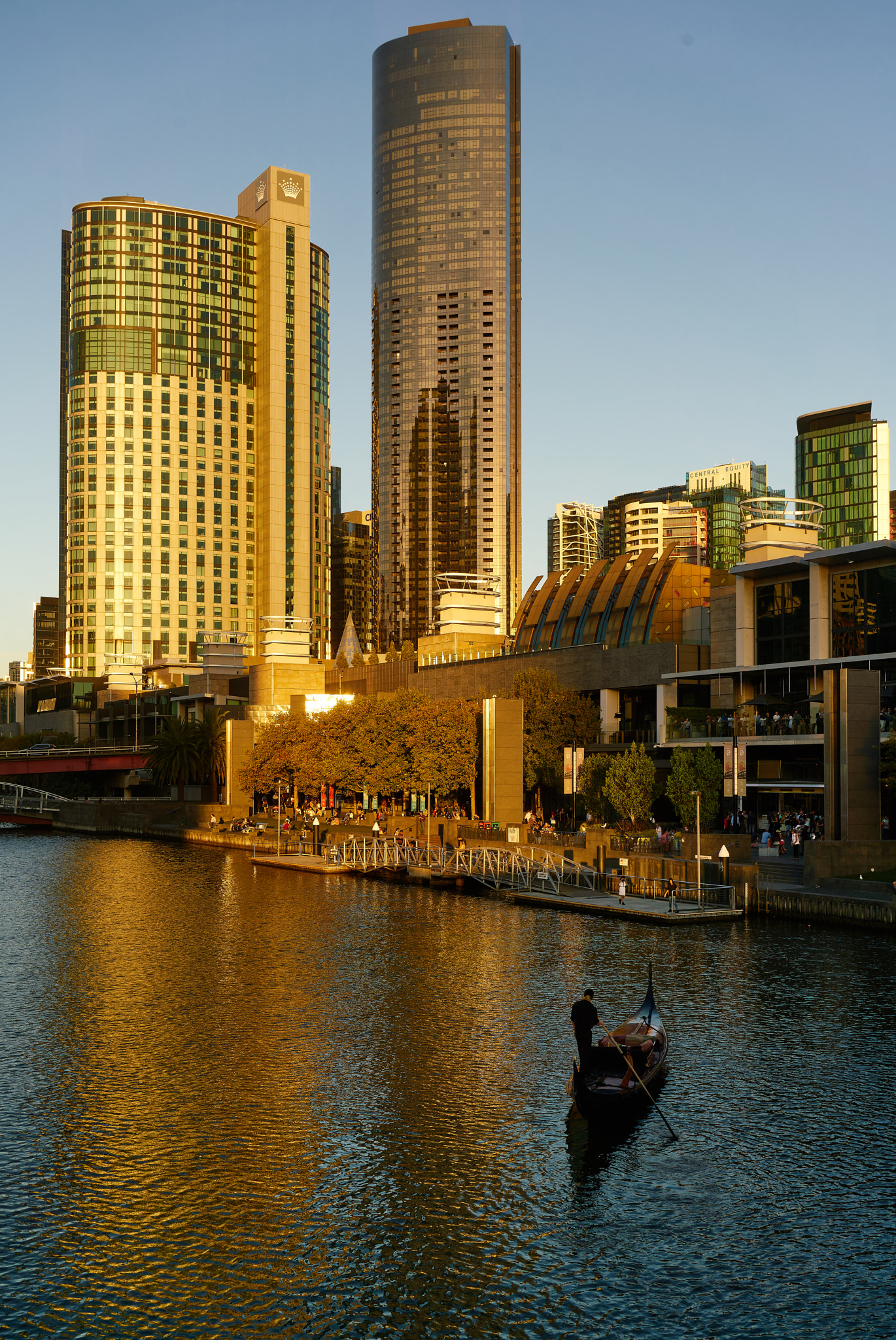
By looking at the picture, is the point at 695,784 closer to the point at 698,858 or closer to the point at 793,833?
the point at 793,833

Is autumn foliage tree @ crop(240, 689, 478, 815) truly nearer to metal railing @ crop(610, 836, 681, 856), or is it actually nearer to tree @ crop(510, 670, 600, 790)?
tree @ crop(510, 670, 600, 790)

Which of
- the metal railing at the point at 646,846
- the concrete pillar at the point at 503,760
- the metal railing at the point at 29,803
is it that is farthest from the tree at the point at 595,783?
the metal railing at the point at 29,803

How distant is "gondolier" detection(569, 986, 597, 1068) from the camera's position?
3164cm

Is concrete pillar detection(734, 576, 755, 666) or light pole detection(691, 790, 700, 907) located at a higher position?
concrete pillar detection(734, 576, 755, 666)

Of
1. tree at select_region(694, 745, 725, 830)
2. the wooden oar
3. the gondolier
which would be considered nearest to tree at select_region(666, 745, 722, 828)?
tree at select_region(694, 745, 725, 830)

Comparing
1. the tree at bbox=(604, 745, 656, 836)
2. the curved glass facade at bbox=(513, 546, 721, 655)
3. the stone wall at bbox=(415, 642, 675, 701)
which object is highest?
the curved glass facade at bbox=(513, 546, 721, 655)

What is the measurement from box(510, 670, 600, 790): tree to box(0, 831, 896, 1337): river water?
166ft

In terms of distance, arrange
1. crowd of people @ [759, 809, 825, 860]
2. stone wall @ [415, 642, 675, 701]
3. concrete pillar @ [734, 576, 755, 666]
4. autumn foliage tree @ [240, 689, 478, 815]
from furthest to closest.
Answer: stone wall @ [415, 642, 675, 701] → autumn foliage tree @ [240, 689, 478, 815] → concrete pillar @ [734, 576, 755, 666] → crowd of people @ [759, 809, 825, 860]

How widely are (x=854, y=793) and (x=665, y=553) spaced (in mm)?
52052

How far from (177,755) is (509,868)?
2773 inches

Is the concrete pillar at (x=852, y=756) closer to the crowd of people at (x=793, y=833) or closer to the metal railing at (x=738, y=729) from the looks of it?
the crowd of people at (x=793, y=833)

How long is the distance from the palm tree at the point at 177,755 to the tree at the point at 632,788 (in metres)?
67.4

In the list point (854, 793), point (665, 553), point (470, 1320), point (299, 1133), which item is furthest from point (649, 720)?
point (470, 1320)

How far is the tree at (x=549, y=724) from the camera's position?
342 ft
